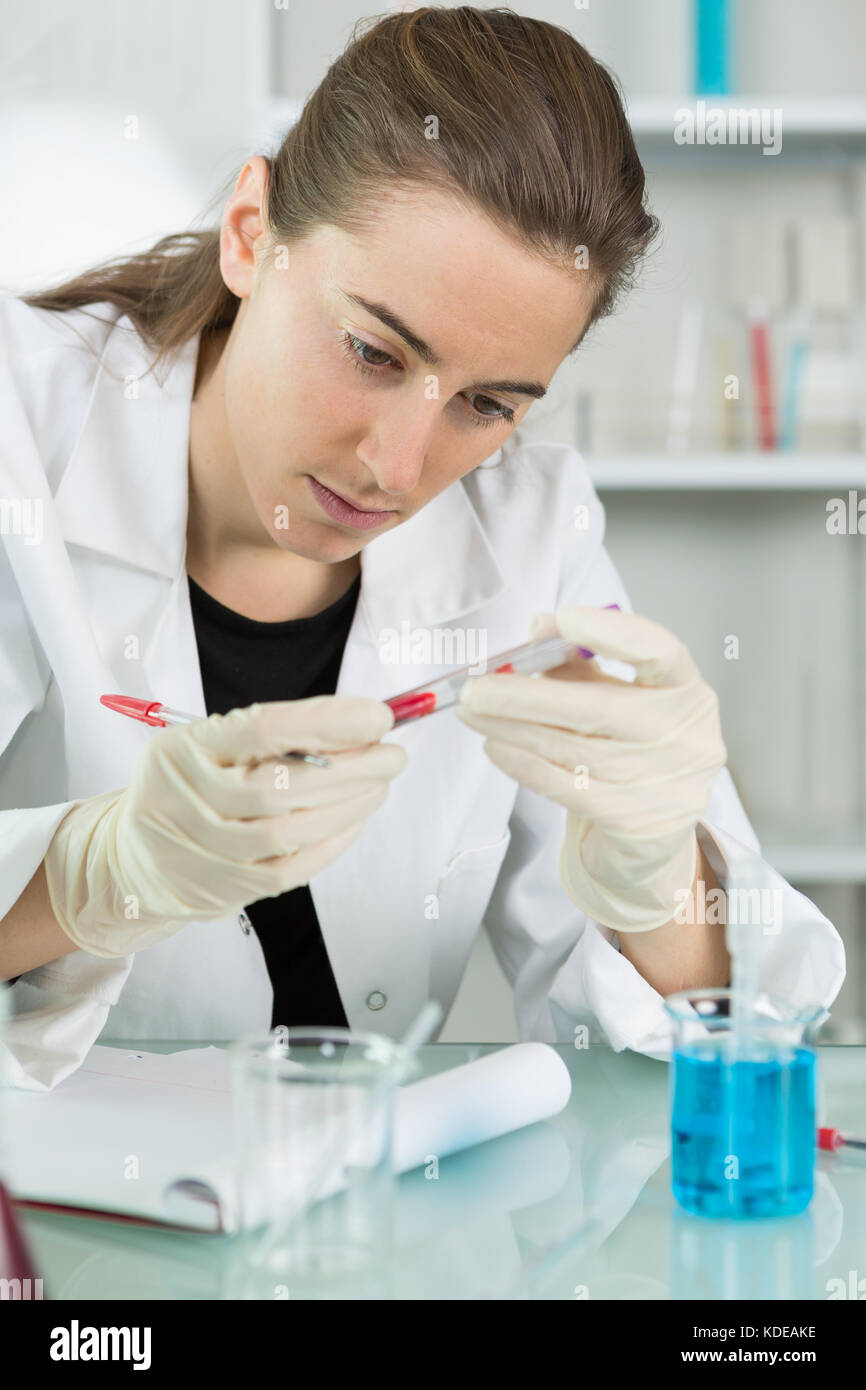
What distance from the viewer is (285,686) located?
4.89 ft

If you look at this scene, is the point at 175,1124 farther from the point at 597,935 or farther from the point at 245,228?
the point at 245,228

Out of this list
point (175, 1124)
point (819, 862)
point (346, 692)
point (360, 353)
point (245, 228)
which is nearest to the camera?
point (175, 1124)

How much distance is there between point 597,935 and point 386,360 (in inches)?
22.9

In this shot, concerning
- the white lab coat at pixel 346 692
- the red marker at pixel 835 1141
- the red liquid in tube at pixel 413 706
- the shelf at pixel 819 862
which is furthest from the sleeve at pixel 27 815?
the shelf at pixel 819 862

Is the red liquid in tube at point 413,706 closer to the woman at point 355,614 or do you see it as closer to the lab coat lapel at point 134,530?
the woman at point 355,614

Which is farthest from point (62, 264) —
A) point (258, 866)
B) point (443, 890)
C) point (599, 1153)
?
point (599, 1153)

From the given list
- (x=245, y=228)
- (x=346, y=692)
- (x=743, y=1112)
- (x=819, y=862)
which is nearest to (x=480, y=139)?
(x=245, y=228)

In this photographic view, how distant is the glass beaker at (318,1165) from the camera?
0.72 m

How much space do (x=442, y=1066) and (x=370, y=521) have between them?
53 cm

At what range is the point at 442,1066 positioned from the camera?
1.17 m

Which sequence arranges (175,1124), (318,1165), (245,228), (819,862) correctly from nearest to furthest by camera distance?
1. (318,1165)
2. (175,1124)
3. (245,228)
4. (819,862)

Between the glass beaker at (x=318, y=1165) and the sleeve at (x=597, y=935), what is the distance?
1.03ft

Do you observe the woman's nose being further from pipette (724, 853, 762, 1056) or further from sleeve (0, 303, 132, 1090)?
pipette (724, 853, 762, 1056)

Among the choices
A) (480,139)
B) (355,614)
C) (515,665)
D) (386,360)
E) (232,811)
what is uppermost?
(480,139)
